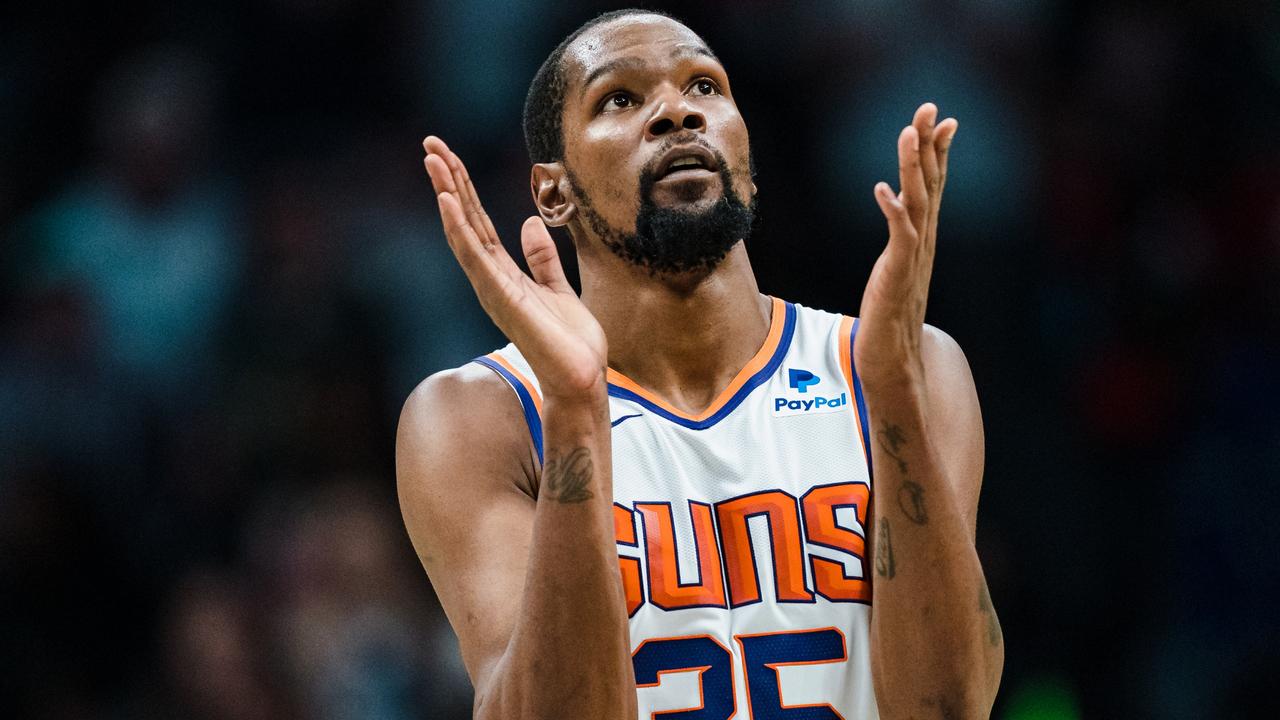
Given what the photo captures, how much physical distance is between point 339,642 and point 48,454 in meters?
1.50

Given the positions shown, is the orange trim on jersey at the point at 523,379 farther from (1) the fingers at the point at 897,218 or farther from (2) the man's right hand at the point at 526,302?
(1) the fingers at the point at 897,218

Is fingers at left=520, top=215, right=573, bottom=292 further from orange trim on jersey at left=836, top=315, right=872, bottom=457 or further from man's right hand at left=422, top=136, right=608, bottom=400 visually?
Result: orange trim on jersey at left=836, top=315, right=872, bottom=457

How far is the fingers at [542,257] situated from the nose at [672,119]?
52cm

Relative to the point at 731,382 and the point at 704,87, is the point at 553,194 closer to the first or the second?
the point at 704,87

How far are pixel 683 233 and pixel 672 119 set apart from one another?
0.84 feet

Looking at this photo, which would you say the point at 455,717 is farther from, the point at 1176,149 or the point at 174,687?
the point at 1176,149

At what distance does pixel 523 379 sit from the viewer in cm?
324

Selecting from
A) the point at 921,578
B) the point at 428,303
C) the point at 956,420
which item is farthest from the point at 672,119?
the point at 428,303

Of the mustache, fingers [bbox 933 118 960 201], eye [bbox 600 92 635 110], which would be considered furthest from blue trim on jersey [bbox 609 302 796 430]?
fingers [bbox 933 118 960 201]

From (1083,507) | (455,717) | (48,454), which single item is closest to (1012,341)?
(1083,507)

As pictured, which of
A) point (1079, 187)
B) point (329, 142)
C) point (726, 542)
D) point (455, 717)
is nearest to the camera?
point (726, 542)

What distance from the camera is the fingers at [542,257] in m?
2.86

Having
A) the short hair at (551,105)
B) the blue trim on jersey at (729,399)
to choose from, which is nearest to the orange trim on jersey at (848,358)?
the blue trim on jersey at (729,399)

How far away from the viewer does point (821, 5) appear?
257 inches
